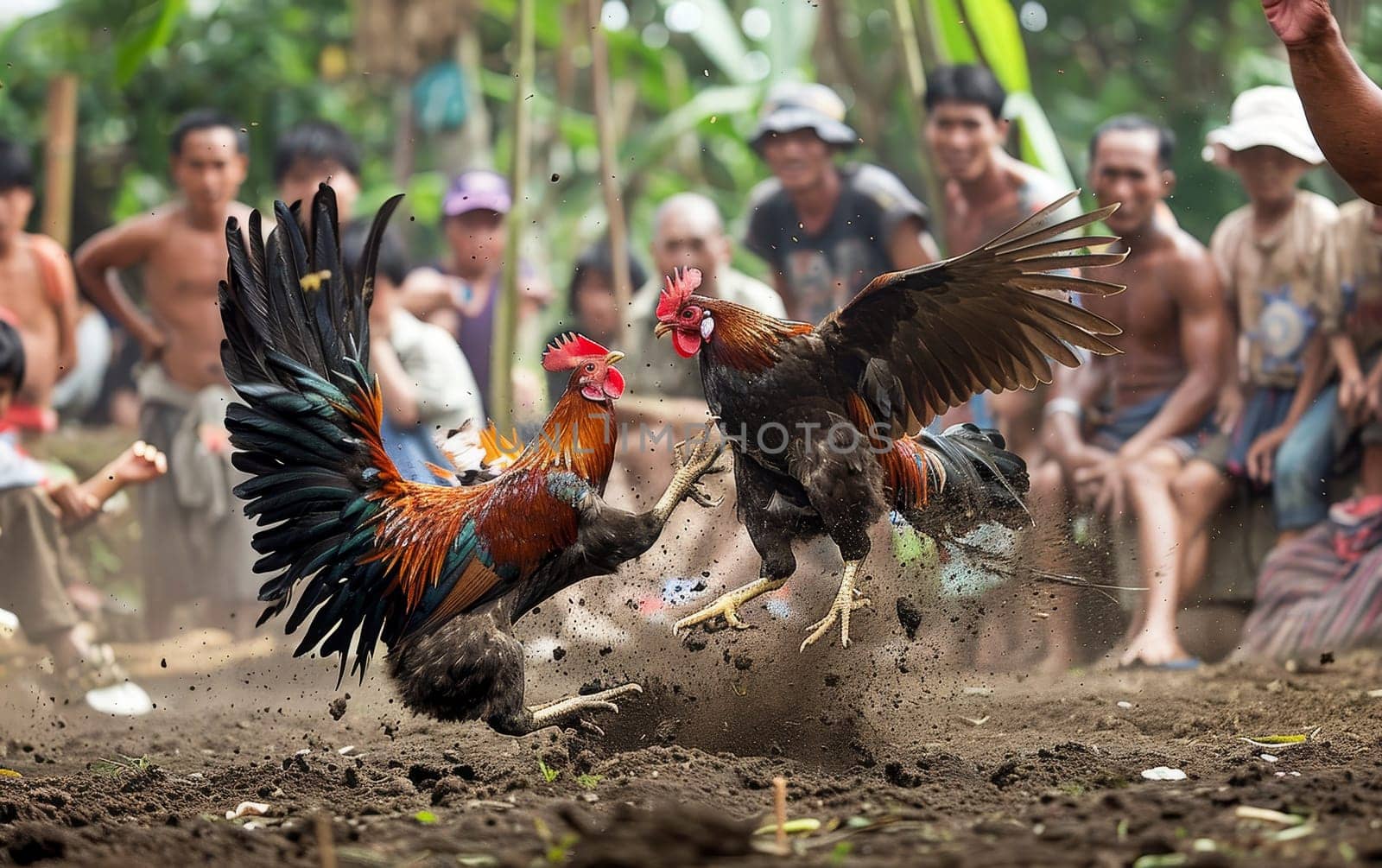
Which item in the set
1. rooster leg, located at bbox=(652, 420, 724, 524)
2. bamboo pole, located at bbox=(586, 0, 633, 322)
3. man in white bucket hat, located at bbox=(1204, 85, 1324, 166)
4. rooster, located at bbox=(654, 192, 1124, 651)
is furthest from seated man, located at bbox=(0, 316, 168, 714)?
man in white bucket hat, located at bbox=(1204, 85, 1324, 166)

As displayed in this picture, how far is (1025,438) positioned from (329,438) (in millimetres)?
3946

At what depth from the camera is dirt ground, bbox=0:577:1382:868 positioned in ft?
10.3

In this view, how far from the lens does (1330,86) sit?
4.00 metres

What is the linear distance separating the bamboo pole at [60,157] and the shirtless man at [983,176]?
5.69 metres

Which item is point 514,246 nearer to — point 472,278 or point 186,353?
point 472,278

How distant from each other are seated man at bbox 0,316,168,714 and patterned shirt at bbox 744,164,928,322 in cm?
344

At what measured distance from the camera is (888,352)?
14.1ft

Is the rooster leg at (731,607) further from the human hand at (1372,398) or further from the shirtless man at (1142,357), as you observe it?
the human hand at (1372,398)

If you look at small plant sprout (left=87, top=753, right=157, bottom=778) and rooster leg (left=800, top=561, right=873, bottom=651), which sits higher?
rooster leg (left=800, top=561, right=873, bottom=651)

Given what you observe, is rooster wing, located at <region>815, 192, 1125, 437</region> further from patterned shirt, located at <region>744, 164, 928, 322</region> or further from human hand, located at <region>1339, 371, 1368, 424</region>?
human hand, located at <region>1339, 371, 1368, 424</region>

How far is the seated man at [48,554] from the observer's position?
254 inches

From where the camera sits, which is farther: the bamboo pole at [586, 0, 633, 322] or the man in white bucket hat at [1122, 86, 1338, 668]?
the bamboo pole at [586, 0, 633, 322]

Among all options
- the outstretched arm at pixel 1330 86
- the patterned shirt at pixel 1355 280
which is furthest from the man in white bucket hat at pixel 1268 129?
the outstretched arm at pixel 1330 86

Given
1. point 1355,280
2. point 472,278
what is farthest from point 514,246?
point 1355,280
